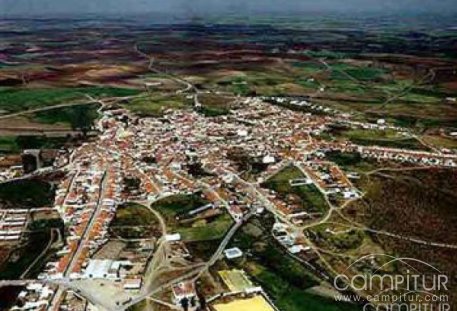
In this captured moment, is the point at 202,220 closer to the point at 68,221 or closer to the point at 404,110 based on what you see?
the point at 68,221

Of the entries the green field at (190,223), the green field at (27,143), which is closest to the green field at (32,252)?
the green field at (190,223)

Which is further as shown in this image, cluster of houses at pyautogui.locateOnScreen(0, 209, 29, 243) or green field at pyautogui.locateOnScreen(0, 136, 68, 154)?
green field at pyautogui.locateOnScreen(0, 136, 68, 154)

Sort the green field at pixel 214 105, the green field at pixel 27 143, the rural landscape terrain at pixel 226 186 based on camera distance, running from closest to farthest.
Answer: the rural landscape terrain at pixel 226 186, the green field at pixel 27 143, the green field at pixel 214 105

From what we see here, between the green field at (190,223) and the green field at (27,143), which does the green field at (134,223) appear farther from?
the green field at (27,143)

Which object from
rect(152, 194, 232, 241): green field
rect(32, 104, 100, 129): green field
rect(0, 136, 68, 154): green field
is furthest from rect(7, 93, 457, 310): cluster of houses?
rect(0, 136, 68, 154): green field

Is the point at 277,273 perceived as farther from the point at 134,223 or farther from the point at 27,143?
the point at 27,143

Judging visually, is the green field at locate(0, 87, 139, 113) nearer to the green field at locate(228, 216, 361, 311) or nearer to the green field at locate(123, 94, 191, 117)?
the green field at locate(123, 94, 191, 117)
